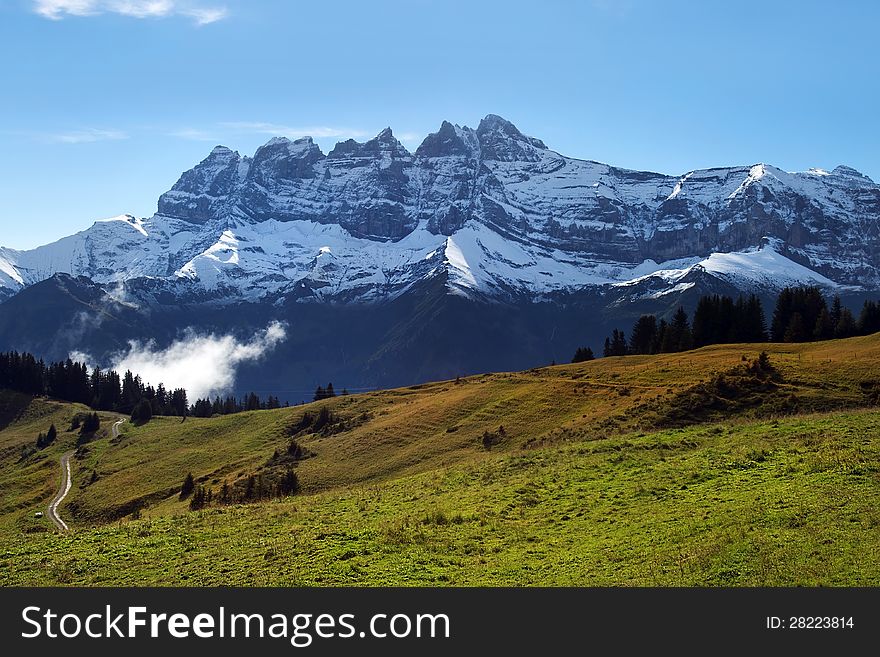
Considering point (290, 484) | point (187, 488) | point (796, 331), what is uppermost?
point (796, 331)

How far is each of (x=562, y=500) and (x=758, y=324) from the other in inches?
4174

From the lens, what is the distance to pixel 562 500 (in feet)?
118

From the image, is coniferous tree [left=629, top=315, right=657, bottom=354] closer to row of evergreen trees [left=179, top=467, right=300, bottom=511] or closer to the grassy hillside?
the grassy hillside

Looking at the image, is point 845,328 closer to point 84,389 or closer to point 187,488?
point 187,488

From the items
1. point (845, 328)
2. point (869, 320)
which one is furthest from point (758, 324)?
point (869, 320)

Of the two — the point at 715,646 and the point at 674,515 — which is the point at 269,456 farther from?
the point at 715,646

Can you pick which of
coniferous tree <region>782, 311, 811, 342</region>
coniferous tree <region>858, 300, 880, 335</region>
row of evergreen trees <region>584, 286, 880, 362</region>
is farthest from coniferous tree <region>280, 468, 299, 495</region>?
coniferous tree <region>858, 300, 880, 335</region>

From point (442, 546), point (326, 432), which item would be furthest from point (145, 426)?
point (442, 546)

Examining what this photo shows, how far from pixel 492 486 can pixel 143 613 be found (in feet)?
73.5

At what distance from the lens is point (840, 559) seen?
909 inches

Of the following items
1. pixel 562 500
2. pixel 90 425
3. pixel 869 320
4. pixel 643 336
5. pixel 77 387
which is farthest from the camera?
pixel 77 387

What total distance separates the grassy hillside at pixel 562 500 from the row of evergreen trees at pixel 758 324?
142 ft

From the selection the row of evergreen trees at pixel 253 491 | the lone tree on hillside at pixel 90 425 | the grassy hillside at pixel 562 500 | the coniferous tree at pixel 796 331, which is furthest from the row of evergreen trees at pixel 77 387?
the coniferous tree at pixel 796 331

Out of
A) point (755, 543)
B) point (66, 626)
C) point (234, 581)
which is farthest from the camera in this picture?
point (234, 581)
